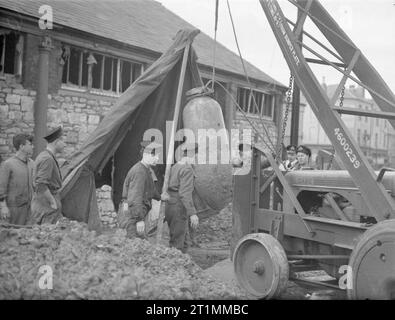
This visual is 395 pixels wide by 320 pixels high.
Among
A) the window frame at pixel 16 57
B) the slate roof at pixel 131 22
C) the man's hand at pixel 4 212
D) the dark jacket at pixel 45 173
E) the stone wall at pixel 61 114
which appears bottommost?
the man's hand at pixel 4 212

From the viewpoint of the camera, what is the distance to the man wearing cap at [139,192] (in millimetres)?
6051

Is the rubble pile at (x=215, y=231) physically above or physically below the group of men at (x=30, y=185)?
below

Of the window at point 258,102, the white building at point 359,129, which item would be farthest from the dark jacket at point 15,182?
the white building at point 359,129

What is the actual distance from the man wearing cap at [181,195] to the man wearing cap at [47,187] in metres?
1.55

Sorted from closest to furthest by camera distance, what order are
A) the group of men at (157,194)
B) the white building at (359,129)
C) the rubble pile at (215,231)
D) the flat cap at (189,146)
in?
the group of men at (157,194) < the flat cap at (189,146) < the rubble pile at (215,231) < the white building at (359,129)

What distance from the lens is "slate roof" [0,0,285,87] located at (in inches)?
411

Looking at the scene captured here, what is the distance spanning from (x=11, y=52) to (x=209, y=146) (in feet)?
17.2

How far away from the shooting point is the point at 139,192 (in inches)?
239

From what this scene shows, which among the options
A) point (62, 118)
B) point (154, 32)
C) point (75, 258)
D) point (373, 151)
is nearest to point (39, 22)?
point (62, 118)

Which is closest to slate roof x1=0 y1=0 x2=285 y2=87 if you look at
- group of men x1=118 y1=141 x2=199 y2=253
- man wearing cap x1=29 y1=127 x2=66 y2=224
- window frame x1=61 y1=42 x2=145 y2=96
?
Answer: window frame x1=61 y1=42 x2=145 y2=96

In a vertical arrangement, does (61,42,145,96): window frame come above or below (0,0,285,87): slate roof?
below

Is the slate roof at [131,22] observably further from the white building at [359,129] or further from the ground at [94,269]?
the white building at [359,129]

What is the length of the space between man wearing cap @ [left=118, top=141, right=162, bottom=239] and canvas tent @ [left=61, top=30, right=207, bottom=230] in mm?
593

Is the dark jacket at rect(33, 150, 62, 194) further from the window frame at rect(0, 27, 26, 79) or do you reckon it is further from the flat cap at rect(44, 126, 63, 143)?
the window frame at rect(0, 27, 26, 79)
